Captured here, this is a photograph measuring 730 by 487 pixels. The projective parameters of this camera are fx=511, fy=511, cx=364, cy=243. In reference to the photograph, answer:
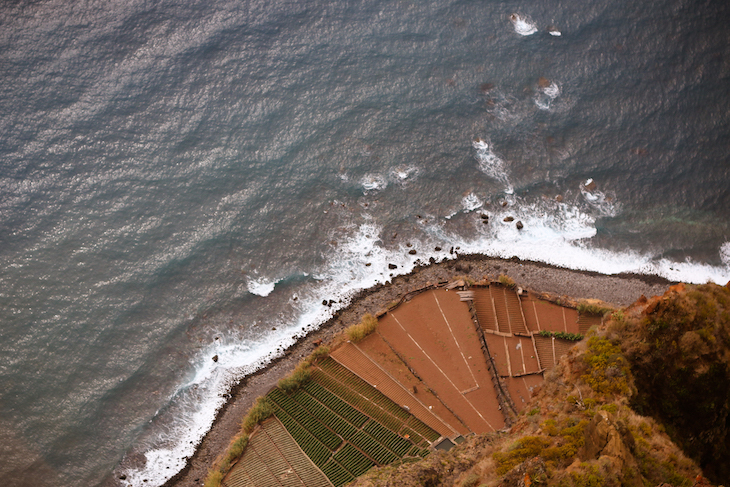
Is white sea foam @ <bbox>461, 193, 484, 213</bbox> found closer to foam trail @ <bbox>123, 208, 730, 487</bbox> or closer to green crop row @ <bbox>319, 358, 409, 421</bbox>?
foam trail @ <bbox>123, 208, 730, 487</bbox>

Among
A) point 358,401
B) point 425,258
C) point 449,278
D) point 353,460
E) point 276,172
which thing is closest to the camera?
point 353,460

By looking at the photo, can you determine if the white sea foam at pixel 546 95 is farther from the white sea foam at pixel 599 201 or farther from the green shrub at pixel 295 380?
the green shrub at pixel 295 380

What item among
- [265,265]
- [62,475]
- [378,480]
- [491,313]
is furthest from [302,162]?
[62,475]

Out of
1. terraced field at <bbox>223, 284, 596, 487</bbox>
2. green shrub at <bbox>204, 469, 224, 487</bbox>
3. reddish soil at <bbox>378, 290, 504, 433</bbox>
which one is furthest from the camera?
reddish soil at <bbox>378, 290, 504, 433</bbox>

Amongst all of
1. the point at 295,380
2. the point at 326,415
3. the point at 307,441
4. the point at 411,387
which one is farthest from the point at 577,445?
the point at 295,380

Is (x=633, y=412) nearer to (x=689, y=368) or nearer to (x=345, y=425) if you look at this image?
(x=689, y=368)

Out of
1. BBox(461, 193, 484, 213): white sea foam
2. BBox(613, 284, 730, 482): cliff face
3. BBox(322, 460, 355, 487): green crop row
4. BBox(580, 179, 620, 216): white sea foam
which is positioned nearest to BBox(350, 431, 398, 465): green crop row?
BBox(322, 460, 355, 487): green crop row

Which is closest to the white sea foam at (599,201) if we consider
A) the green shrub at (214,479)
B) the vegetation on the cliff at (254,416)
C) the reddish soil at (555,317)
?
the reddish soil at (555,317)

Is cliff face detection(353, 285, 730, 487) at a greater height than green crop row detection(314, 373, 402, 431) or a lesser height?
lesser
